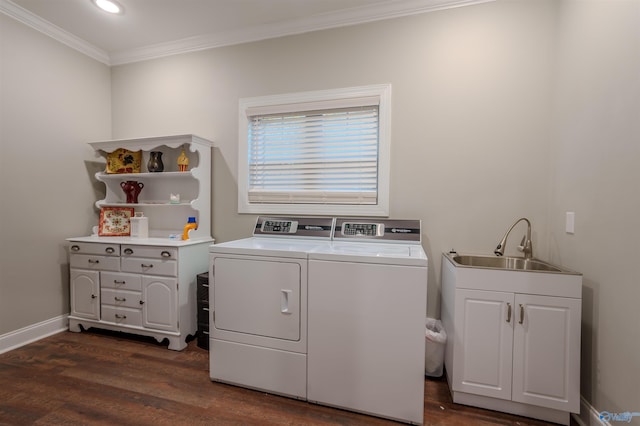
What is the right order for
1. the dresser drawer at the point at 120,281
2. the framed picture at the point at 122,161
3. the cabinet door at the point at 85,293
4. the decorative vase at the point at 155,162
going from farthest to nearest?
the framed picture at the point at 122,161
the decorative vase at the point at 155,162
the cabinet door at the point at 85,293
the dresser drawer at the point at 120,281

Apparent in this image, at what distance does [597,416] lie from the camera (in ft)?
4.83

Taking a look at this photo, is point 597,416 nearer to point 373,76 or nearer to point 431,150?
point 431,150

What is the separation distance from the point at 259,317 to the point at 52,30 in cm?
314

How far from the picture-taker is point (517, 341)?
1.62 meters

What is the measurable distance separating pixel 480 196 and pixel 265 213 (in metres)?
1.76

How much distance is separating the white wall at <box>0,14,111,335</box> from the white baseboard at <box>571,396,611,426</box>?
3.98 metres

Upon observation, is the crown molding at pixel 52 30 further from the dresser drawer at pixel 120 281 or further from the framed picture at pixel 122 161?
the dresser drawer at pixel 120 281

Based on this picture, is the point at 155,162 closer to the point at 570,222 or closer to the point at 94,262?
the point at 94,262

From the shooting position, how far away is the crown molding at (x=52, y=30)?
2320mm

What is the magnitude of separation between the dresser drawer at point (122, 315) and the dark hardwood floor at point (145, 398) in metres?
0.26

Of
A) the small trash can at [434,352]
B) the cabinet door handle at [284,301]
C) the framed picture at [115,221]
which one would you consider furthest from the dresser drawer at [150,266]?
the small trash can at [434,352]

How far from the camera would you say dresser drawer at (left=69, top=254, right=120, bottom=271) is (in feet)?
8.36

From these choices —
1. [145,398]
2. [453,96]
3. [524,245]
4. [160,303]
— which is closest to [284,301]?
[145,398]

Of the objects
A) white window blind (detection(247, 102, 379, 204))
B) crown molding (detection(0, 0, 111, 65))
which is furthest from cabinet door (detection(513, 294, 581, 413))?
crown molding (detection(0, 0, 111, 65))
